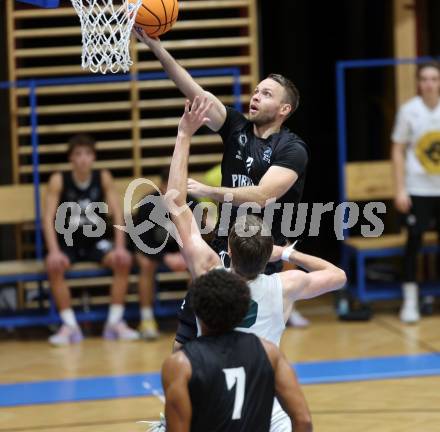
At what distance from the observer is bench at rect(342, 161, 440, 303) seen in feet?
27.7

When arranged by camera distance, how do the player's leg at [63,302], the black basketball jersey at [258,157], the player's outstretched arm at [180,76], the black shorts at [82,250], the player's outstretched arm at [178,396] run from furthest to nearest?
the black shorts at [82,250] < the player's leg at [63,302] < the player's outstretched arm at [180,76] < the black basketball jersey at [258,157] < the player's outstretched arm at [178,396]

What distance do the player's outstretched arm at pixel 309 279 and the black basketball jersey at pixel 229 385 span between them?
712 millimetres

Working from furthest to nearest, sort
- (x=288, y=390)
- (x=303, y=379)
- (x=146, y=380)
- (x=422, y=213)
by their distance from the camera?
(x=422, y=213)
(x=146, y=380)
(x=303, y=379)
(x=288, y=390)

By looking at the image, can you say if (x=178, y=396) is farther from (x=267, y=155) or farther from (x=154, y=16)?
(x=154, y=16)

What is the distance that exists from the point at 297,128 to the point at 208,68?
4.26 meters

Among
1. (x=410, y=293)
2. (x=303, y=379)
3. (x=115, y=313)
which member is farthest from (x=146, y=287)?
(x=410, y=293)

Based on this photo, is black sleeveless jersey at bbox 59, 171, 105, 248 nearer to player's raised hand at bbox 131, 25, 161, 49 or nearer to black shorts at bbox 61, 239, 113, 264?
black shorts at bbox 61, 239, 113, 264

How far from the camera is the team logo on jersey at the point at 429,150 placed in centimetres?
831

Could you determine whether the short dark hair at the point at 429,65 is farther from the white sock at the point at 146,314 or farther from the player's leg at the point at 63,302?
the player's leg at the point at 63,302

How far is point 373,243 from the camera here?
8492 mm

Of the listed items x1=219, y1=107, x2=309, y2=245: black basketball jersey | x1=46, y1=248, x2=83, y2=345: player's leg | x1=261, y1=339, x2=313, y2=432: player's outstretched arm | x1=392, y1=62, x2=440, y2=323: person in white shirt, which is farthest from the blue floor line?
x1=261, y1=339, x2=313, y2=432: player's outstretched arm

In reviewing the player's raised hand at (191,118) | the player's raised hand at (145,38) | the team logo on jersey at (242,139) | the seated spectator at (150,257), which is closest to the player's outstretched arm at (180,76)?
the player's raised hand at (145,38)

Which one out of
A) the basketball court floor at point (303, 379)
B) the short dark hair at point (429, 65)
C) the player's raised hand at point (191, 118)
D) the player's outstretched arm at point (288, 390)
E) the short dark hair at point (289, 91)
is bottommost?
the basketball court floor at point (303, 379)

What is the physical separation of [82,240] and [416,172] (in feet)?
8.87
